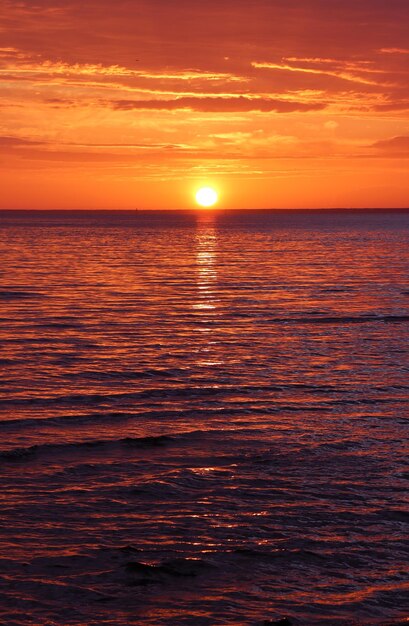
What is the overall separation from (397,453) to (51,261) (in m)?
54.6

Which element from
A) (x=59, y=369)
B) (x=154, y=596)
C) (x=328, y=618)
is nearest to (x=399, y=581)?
(x=328, y=618)

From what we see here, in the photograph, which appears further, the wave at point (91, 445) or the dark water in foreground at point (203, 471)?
the wave at point (91, 445)

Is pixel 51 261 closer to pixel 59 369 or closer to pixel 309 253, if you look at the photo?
pixel 309 253

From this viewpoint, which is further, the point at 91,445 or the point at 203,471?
the point at 91,445

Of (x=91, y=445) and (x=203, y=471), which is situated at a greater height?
(x=91, y=445)

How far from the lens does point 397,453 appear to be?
1519 centimetres

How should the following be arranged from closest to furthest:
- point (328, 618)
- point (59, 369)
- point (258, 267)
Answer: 1. point (328, 618)
2. point (59, 369)
3. point (258, 267)

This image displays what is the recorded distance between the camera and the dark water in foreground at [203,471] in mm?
10141

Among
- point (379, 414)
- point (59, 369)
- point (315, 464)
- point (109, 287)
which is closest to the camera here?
point (315, 464)

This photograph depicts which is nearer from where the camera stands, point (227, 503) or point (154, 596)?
point (154, 596)

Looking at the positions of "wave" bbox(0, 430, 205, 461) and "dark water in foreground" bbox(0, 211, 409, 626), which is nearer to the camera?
"dark water in foreground" bbox(0, 211, 409, 626)

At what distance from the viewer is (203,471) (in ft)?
46.7

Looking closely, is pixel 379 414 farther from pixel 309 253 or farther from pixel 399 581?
pixel 309 253

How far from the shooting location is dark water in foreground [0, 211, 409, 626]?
10.1 m
